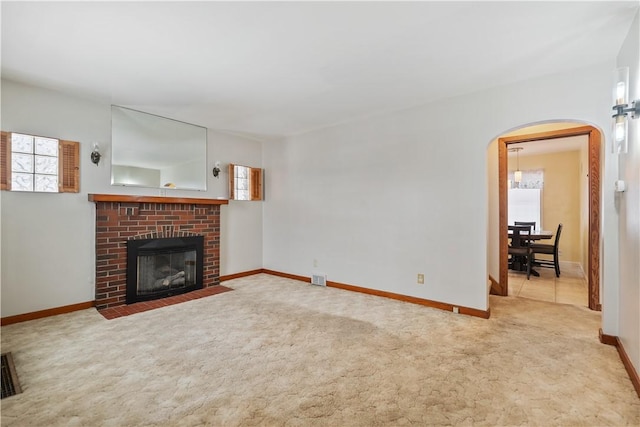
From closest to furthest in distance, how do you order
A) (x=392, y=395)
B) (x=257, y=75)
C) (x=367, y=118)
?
1. (x=392, y=395)
2. (x=257, y=75)
3. (x=367, y=118)

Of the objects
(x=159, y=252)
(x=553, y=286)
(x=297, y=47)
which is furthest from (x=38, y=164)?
(x=553, y=286)

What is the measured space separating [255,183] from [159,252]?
82.8 inches

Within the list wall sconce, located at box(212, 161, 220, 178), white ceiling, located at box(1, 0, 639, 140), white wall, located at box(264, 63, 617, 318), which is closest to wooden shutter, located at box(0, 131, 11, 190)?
white ceiling, located at box(1, 0, 639, 140)

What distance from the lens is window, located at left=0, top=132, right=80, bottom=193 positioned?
304 cm

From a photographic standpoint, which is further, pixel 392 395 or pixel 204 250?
pixel 204 250

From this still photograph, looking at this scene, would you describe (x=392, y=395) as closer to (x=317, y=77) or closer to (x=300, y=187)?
(x=317, y=77)

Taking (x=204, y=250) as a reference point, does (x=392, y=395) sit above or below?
below

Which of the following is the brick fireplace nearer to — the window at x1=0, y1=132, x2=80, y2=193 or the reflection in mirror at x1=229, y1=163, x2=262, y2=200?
the window at x1=0, y1=132, x2=80, y2=193

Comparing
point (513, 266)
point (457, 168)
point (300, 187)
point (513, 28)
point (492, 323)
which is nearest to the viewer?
point (513, 28)

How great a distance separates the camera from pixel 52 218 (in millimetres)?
3357

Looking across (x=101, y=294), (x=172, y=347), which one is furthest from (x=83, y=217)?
(x=172, y=347)

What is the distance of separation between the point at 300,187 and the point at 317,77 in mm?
2415

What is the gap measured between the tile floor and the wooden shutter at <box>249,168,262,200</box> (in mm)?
4525

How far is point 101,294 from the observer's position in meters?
3.66
